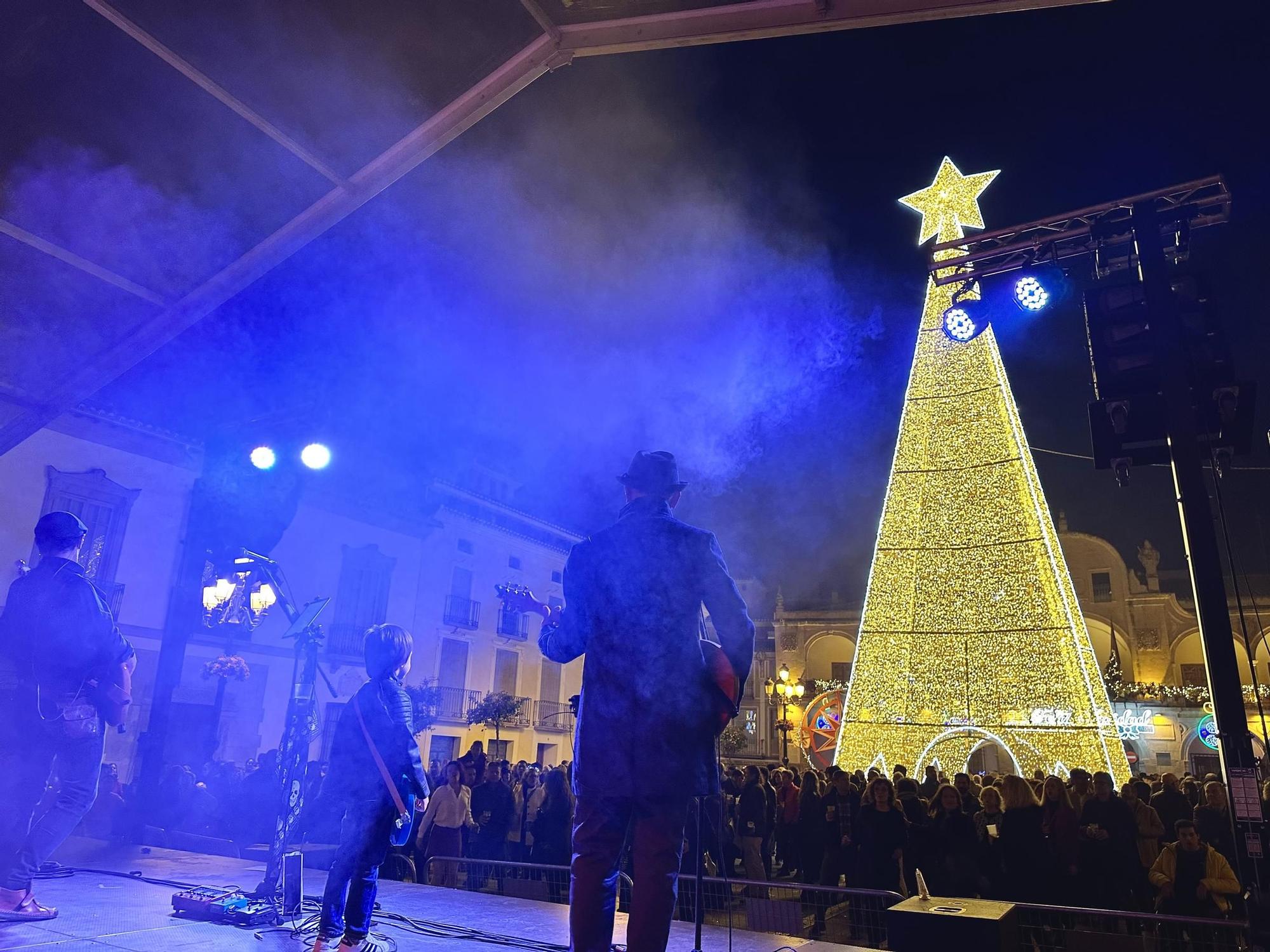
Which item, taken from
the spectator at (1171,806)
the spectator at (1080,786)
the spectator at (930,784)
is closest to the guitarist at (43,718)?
the spectator at (1080,786)

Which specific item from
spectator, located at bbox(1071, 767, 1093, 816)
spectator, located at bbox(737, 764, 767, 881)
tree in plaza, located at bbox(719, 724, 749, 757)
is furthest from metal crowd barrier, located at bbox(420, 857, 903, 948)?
tree in plaza, located at bbox(719, 724, 749, 757)

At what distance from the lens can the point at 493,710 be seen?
24.1m

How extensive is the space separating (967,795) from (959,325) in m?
4.62

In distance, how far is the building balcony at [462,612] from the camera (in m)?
24.1

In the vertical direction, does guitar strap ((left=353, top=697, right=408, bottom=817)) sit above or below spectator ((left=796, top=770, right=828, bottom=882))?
above

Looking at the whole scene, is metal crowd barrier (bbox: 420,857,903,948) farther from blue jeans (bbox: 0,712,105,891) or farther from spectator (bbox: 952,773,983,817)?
blue jeans (bbox: 0,712,105,891)

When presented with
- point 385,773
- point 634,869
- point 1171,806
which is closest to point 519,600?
point 634,869

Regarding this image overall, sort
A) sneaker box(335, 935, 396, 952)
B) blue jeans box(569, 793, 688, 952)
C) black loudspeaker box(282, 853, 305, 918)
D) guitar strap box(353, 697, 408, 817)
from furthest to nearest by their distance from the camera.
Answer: black loudspeaker box(282, 853, 305, 918) → guitar strap box(353, 697, 408, 817) → sneaker box(335, 935, 396, 952) → blue jeans box(569, 793, 688, 952)

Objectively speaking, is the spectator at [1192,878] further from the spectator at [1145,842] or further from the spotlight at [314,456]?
the spotlight at [314,456]

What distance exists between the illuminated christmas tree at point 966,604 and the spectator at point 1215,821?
2.50 metres

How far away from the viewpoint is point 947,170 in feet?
36.1

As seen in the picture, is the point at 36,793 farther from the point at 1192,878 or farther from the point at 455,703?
the point at 455,703

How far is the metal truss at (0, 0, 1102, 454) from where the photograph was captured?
2.62m

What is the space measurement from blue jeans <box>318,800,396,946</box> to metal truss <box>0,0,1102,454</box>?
7.87 feet
